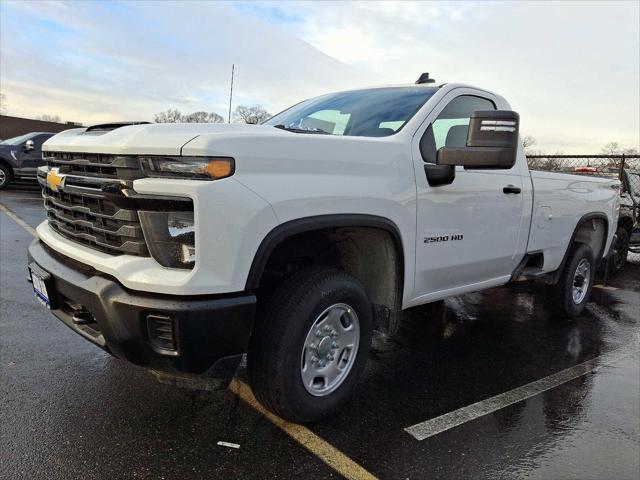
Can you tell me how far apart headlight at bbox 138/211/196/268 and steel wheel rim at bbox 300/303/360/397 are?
81cm

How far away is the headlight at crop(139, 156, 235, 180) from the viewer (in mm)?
2270

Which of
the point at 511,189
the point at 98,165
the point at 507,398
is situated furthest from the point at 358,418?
the point at 511,189

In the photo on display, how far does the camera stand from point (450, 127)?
375 centimetres

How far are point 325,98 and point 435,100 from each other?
1085 mm

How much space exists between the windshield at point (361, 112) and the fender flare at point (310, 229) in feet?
2.27

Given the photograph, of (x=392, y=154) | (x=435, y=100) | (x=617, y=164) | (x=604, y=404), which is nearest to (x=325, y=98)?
(x=435, y=100)

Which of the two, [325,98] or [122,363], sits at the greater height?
[325,98]

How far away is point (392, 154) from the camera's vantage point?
306 cm

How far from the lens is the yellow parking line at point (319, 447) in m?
2.54

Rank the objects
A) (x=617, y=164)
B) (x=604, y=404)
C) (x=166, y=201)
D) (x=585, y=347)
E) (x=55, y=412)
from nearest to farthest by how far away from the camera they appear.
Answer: (x=166, y=201), (x=55, y=412), (x=604, y=404), (x=585, y=347), (x=617, y=164)

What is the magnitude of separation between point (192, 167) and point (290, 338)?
972 mm

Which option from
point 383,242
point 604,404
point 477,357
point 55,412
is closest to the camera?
point 55,412

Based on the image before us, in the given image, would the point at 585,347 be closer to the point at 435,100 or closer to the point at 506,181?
the point at 506,181

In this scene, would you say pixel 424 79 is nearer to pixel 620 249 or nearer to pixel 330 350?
pixel 330 350
